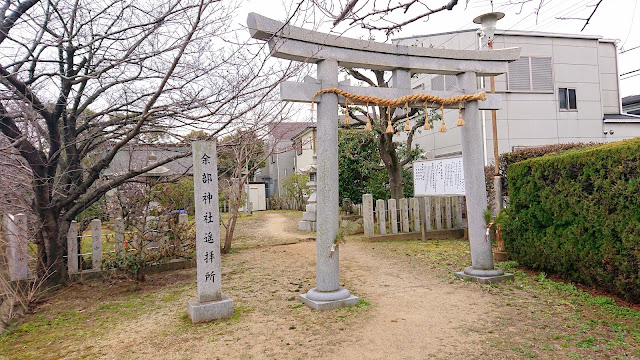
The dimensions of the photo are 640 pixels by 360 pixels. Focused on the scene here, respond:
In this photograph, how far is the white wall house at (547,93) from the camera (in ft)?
41.8

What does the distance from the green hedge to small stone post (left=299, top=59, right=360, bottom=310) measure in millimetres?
3079

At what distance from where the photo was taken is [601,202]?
541 cm

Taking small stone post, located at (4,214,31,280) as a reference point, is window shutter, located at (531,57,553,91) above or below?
above

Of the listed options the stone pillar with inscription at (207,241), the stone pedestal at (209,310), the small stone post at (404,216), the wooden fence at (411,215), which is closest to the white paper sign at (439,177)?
the wooden fence at (411,215)

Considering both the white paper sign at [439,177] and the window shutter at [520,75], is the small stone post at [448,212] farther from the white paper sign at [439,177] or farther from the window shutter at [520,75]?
the window shutter at [520,75]

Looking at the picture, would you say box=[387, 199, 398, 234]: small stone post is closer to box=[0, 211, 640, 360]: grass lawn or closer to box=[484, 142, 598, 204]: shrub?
box=[484, 142, 598, 204]: shrub

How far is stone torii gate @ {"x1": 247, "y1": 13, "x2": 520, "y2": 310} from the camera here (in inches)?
209

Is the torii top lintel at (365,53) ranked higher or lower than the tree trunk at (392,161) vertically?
higher

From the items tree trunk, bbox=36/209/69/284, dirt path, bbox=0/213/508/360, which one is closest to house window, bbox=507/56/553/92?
dirt path, bbox=0/213/508/360

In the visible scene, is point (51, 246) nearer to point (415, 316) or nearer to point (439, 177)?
point (415, 316)

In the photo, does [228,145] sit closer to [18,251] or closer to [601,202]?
[18,251]

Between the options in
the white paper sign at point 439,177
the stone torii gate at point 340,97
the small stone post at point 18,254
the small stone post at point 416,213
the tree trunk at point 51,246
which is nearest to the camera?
the stone torii gate at point 340,97

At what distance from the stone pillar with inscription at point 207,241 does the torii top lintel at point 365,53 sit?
1659 millimetres

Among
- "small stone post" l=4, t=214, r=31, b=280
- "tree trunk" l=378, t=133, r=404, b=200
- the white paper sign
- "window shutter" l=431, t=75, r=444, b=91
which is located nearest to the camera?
"small stone post" l=4, t=214, r=31, b=280
